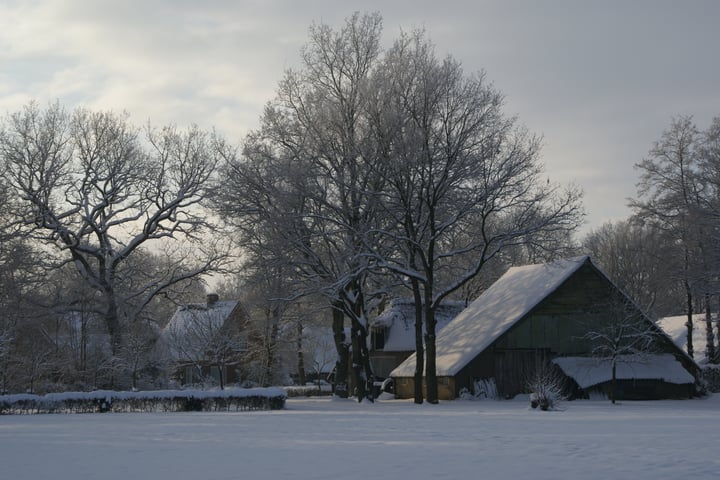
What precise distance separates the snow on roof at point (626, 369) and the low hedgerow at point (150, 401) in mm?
14922

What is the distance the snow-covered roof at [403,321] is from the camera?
5762 centimetres

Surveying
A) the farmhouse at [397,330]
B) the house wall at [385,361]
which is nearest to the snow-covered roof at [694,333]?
the farmhouse at [397,330]

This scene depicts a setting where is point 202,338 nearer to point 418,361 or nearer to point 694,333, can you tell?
point 418,361

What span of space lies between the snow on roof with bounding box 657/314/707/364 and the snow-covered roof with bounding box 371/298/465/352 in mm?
15804

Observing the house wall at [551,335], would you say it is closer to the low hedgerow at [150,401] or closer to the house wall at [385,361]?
the low hedgerow at [150,401]

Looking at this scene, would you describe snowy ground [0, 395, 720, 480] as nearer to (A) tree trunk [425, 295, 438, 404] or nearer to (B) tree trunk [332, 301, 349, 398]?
(A) tree trunk [425, 295, 438, 404]

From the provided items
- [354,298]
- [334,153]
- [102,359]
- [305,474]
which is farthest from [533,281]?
[305,474]

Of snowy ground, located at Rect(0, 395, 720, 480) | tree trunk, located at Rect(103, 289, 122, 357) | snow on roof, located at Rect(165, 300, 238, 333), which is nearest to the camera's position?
snowy ground, located at Rect(0, 395, 720, 480)

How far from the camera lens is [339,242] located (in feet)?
140

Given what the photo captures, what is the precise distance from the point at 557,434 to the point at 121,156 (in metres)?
35.4

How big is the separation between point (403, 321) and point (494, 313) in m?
15.7

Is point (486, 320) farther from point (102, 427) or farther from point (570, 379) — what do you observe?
point (102, 427)

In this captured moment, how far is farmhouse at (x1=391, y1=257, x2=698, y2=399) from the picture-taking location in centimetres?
4019

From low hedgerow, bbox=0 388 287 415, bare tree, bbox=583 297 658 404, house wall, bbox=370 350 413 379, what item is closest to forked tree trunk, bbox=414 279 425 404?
low hedgerow, bbox=0 388 287 415
